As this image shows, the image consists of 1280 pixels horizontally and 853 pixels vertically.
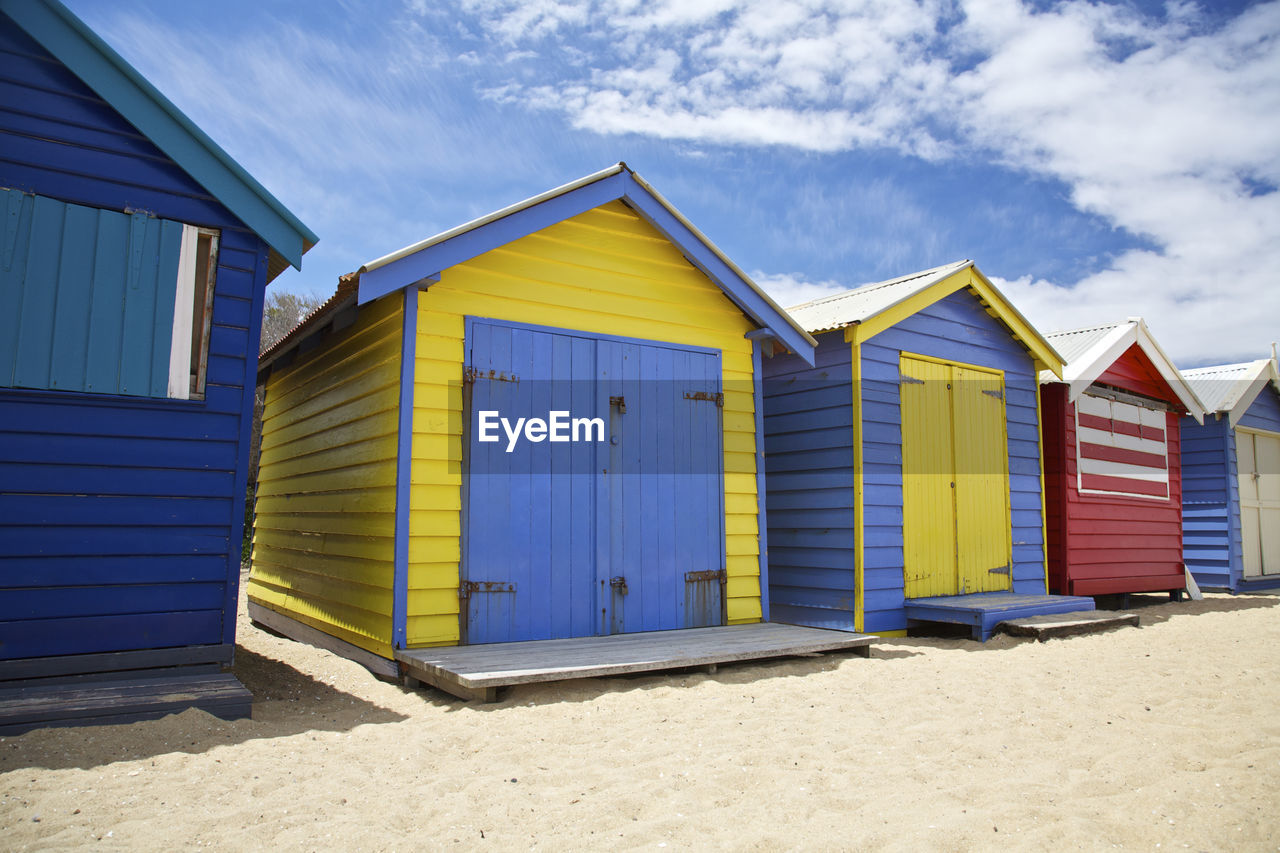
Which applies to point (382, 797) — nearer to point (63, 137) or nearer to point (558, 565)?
point (558, 565)

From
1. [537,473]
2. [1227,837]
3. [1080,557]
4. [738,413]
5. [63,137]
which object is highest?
[63,137]

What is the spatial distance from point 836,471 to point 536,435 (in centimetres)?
314

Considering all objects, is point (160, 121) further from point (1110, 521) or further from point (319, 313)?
point (1110, 521)

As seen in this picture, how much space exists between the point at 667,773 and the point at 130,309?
3.79m

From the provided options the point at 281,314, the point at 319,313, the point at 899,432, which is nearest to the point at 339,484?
the point at 319,313

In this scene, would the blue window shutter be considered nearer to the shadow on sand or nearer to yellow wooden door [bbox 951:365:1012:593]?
the shadow on sand

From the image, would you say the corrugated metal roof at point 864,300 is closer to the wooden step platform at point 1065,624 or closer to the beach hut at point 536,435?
the beach hut at point 536,435

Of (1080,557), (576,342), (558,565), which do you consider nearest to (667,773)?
(558,565)

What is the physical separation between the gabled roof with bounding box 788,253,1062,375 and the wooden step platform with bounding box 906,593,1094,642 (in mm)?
2608

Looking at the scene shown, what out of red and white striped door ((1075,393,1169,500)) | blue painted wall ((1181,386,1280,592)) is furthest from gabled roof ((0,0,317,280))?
blue painted wall ((1181,386,1280,592))

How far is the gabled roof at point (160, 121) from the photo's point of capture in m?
4.42

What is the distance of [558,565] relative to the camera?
621 centimetres

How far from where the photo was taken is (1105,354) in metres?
10.6

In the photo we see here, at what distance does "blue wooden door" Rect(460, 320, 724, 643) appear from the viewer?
596cm
